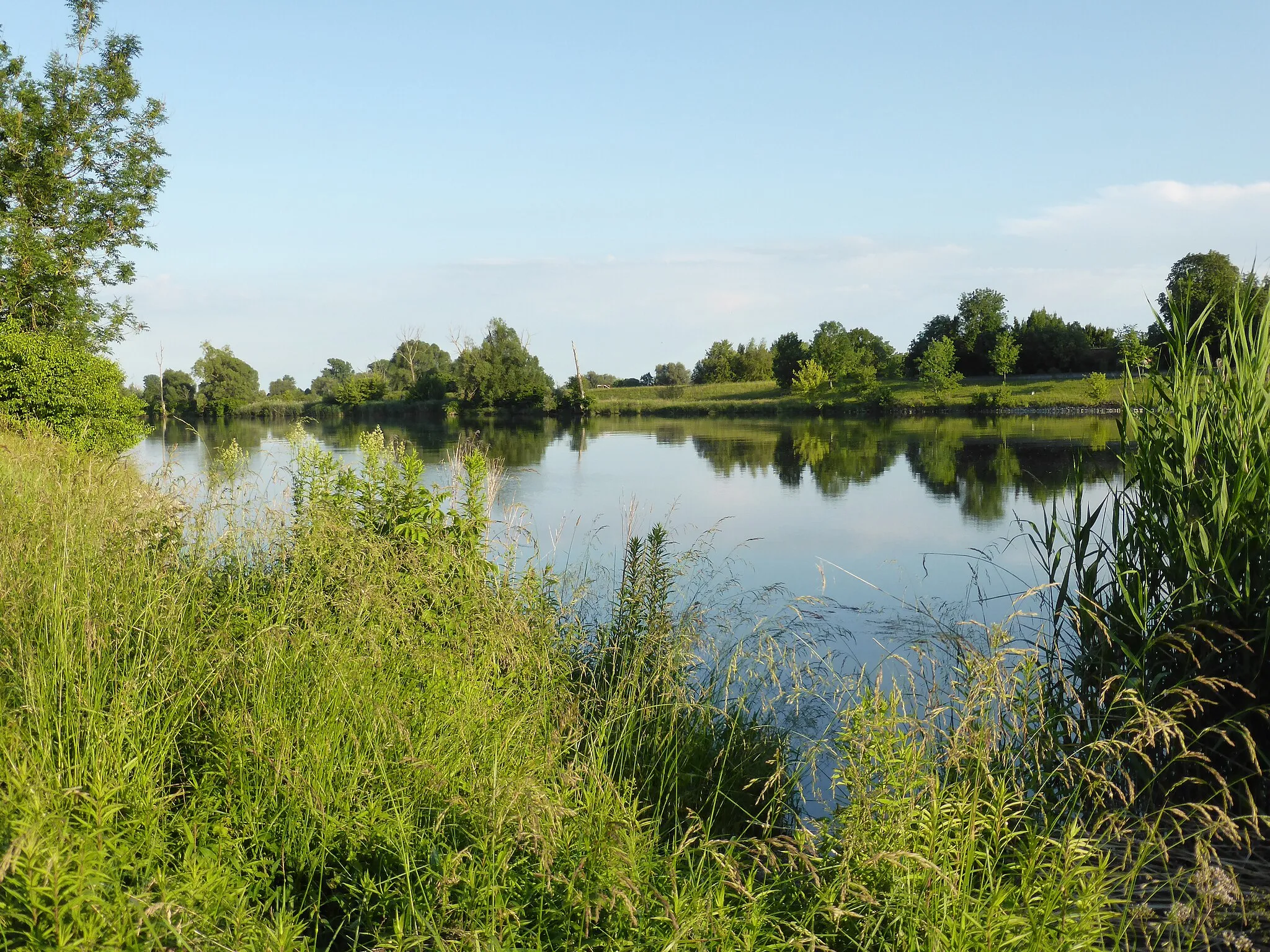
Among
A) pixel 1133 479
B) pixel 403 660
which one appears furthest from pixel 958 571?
pixel 403 660

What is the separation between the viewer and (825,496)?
63.7 feet

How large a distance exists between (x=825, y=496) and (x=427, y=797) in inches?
681

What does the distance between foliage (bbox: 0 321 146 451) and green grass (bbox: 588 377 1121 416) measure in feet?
157

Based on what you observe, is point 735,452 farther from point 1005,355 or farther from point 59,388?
point 1005,355

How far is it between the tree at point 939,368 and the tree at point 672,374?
4266 centimetres

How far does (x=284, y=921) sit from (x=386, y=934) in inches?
11.0

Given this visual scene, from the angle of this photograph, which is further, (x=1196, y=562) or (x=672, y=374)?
(x=672, y=374)

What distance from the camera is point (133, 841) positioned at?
2.43 m

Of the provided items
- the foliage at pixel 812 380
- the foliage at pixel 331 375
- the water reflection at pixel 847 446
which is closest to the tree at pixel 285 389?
the foliage at pixel 331 375

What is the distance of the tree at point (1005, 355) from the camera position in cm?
5750

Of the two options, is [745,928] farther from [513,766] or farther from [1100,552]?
[1100,552]

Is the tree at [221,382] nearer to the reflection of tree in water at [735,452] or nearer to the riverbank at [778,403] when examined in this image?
the riverbank at [778,403]

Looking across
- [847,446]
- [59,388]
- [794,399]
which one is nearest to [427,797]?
[59,388]

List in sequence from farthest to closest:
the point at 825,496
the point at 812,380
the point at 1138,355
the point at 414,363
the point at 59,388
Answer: the point at 414,363, the point at 812,380, the point at 825,496, the point at 59,388, the point at 1138,355
